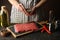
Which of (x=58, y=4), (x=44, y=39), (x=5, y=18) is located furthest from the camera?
(x=58, y=4)

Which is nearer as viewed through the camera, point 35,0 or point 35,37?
point 35,37

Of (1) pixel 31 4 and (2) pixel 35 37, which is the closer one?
(2) pixel 35 37

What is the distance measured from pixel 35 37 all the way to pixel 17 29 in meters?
0.14

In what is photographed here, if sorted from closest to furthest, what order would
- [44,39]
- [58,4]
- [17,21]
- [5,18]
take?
[44,39] → [5,18] → [17,21] → [58,4]

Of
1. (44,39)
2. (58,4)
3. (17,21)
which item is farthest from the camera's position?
(58,4)

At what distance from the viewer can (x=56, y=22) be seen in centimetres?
115

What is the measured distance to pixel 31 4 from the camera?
52.2 inches

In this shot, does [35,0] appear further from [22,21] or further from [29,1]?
[22,21]

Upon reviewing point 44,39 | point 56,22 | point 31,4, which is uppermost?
point 31,4

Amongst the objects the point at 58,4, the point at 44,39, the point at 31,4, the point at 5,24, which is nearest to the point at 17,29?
the point at 5,24

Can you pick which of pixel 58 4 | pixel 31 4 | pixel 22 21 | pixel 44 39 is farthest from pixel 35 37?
pixel 58 4

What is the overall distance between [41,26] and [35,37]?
0.15 m

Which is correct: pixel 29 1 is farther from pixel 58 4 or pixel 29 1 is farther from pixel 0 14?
pixel 58 4

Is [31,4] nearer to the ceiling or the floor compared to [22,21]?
nearer to the ceiling
